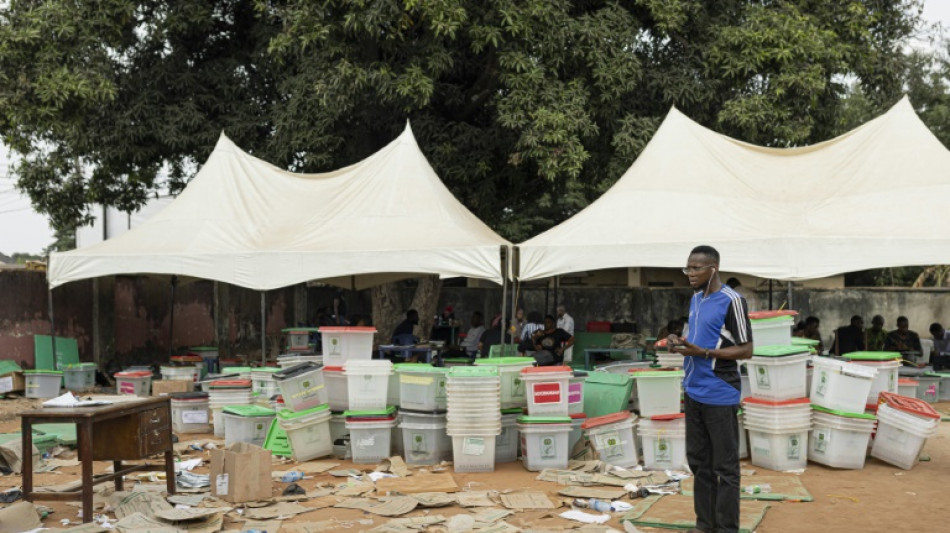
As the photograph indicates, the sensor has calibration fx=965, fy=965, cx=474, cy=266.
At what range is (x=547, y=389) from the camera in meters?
9.68

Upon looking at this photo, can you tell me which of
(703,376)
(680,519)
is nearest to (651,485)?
(680,519)

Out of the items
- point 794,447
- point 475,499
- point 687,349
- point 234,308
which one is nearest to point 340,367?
point 475,499

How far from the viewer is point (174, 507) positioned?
8164mm

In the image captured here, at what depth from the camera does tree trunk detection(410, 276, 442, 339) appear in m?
19.9

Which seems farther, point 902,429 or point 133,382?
point 133,382

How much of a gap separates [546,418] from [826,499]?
8.87 feet

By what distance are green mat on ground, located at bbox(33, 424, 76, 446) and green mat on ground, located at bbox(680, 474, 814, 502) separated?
7.19 m

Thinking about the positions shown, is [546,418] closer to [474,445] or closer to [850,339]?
[474,445]

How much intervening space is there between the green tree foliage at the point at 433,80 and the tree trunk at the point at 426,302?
1.78m

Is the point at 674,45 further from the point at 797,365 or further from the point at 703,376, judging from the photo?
the point at 703,376

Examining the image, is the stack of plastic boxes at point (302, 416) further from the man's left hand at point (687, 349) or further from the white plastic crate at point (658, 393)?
the man's left hand at point (687, 349)

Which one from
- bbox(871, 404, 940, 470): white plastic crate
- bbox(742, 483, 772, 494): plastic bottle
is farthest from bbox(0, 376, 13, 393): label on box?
bbox(871, 404, 940, 470): white plastic crate

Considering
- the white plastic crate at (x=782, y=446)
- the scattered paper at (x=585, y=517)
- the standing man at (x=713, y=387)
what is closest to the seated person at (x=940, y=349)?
the white plastic crate at (x=782, y=446)

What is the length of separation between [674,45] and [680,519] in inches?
483
